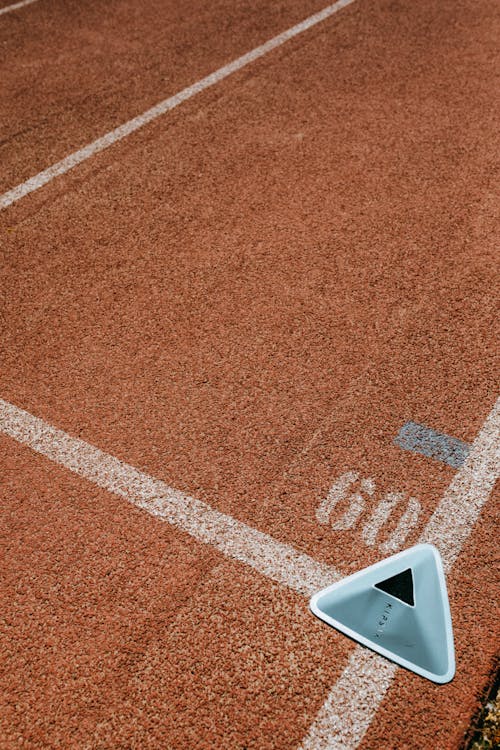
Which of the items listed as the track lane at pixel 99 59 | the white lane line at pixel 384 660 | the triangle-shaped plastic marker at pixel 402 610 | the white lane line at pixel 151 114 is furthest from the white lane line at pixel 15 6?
the triangle-shaped plastic marker at pixel 402 610

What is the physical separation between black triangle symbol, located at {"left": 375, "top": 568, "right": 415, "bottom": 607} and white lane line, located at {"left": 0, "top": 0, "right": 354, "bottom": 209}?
421 centimetres

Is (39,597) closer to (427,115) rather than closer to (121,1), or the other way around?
(427,115)

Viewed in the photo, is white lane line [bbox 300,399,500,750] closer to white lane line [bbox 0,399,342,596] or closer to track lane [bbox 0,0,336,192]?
white lane line [bbox 0,399,342,596]

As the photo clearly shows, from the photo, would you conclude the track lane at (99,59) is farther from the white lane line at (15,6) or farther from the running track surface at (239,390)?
the white lane line at (15,6)

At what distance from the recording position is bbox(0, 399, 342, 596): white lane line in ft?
10.2

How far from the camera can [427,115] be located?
607 centimetres

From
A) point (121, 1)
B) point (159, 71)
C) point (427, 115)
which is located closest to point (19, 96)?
point (159, 71)

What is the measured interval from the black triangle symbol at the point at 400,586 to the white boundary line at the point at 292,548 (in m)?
0.21

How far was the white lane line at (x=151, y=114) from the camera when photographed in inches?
220

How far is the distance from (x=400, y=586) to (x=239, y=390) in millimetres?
1445

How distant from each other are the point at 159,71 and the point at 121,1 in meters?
2.27

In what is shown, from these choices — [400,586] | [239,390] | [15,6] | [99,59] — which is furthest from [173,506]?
[15,6]

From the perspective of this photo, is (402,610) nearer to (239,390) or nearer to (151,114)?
(239,390)

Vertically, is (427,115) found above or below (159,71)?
below
